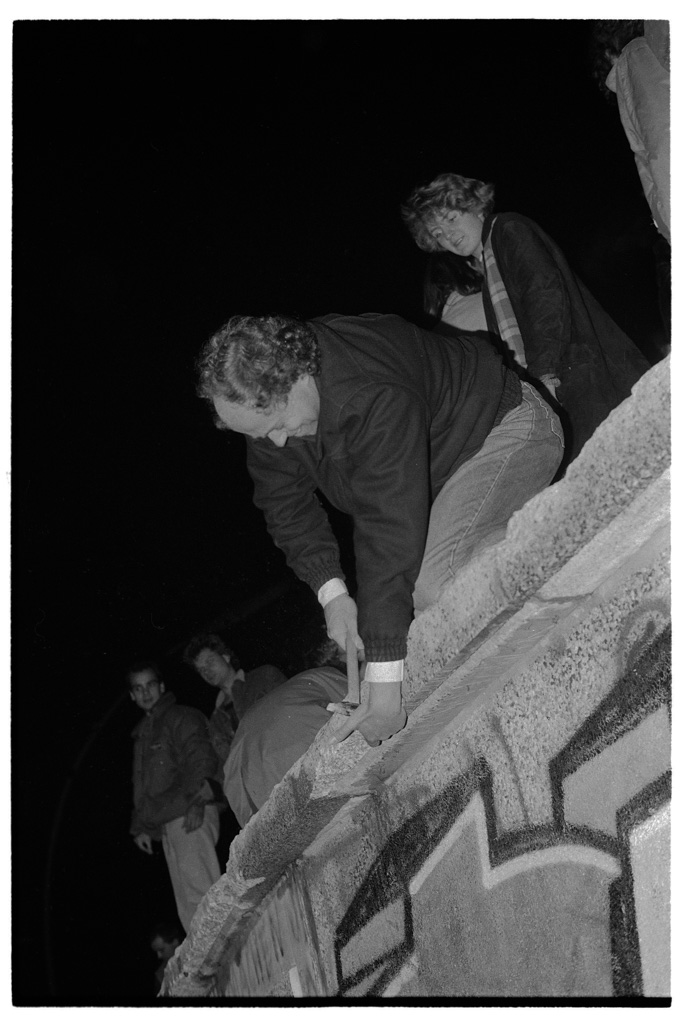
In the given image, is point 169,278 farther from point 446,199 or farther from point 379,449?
point 379,449

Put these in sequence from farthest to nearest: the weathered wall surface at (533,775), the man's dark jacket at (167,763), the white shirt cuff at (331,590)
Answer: the man's dark jacket at (167,763), the white shirt cuff at (331,590), the weathered wall surface at (533,775)

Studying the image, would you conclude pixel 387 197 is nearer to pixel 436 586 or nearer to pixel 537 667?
pixel 436 586

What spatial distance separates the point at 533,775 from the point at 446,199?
4.03ft

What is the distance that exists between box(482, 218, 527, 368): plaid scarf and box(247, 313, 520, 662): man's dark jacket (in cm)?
34

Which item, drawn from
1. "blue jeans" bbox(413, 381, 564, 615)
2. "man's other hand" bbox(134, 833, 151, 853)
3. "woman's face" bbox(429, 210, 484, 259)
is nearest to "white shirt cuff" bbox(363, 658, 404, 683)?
"blue jeans" bbox(413, 381, 564, 615)

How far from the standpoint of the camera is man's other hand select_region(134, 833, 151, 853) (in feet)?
9.13

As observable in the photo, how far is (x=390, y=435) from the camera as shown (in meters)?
1.30

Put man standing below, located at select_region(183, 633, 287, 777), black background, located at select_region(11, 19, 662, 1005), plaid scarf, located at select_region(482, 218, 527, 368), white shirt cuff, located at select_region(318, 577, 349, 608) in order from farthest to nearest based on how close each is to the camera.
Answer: man standing below, located at select_region(183, 633, 287, 777) → plaid scarf, located at select_region(482, 218, 527, 368) → black background, located at select_region(11, 19, 662, 1005) → white shirt cuff, located at select_region(318, 577, 349, 608)

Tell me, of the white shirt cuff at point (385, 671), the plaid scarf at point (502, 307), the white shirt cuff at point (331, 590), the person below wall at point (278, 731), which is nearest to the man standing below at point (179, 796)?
the person below wall at point (278, 731)

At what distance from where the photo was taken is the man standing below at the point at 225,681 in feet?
8.25

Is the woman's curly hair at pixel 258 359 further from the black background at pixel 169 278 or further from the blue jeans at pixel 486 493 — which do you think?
the black background at pixel 169 278

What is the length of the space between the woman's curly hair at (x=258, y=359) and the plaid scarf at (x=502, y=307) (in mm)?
693

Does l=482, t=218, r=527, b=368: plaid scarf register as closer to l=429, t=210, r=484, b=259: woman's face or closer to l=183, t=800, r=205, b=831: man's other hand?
l=429, t=210, r=484, b=259: woman's face

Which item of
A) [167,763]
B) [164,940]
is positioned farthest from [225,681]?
[164,940]
